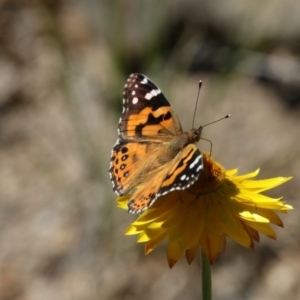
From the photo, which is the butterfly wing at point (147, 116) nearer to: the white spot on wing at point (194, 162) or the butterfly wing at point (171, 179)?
the butterfly wing at point (171, 179)

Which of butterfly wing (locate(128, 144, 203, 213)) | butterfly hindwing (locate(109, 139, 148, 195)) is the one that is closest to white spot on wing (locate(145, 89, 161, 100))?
butterfly hindwing (locate(109, 139, 148, 195))

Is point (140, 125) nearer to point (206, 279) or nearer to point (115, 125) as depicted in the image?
point (206, 279)

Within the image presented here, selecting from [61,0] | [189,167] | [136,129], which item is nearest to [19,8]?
[61,0]

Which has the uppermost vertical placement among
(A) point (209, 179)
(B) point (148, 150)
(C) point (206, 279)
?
(B) point (148, 150)

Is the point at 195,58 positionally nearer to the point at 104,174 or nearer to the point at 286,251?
the point at 104,174

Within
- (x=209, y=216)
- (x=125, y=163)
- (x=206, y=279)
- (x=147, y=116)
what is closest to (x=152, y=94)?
(x=147, y=116)

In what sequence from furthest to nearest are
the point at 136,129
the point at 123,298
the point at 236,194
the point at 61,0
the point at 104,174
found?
the point at 61,0 → the point at 104,174 → the point at 123,298 → the point at 136,129 → the point at 236,194
